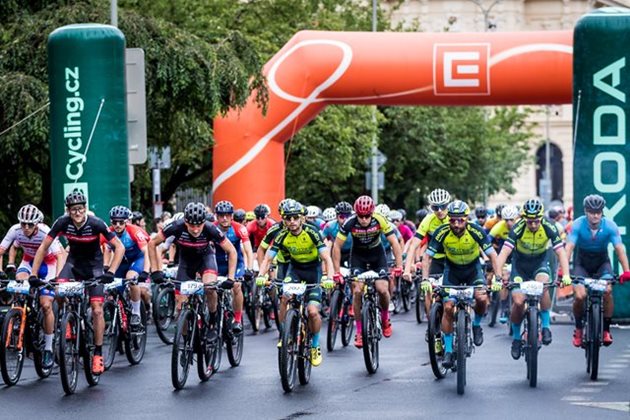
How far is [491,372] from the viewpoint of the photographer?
54.5 ft

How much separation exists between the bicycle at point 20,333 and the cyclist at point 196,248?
47.9 inches

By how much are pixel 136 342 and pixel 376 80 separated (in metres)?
9.89

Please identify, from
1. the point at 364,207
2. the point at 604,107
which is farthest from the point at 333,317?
the point at 604,107

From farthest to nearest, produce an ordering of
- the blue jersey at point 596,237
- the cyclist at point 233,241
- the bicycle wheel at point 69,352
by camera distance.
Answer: the cyclist at point 233,241
the blue jersey at point 596,237
the bicycle wheel at point 69,352

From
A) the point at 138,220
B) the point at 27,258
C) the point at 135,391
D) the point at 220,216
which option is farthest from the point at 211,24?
the point at 135,391

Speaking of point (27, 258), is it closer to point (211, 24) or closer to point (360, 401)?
point (360, 401)

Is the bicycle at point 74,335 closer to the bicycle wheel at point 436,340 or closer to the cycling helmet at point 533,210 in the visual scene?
the bicycle wheel at point 436,340

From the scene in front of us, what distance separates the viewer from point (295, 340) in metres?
15.1

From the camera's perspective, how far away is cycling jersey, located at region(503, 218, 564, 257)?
16953 mm

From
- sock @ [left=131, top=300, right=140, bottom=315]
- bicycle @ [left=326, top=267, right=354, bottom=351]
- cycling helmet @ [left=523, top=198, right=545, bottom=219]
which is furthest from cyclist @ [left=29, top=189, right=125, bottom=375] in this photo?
cycling helmet @ [left=523, top=198, right=545, bottom=219]

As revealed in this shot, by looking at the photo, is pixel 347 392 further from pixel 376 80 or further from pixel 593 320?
pixel 376 80

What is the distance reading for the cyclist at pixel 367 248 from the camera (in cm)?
1756

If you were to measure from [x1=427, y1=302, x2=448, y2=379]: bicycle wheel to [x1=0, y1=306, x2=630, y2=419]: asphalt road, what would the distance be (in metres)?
0.12

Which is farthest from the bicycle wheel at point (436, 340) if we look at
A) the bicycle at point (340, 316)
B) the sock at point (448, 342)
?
the bicycle at point (340, 316)
